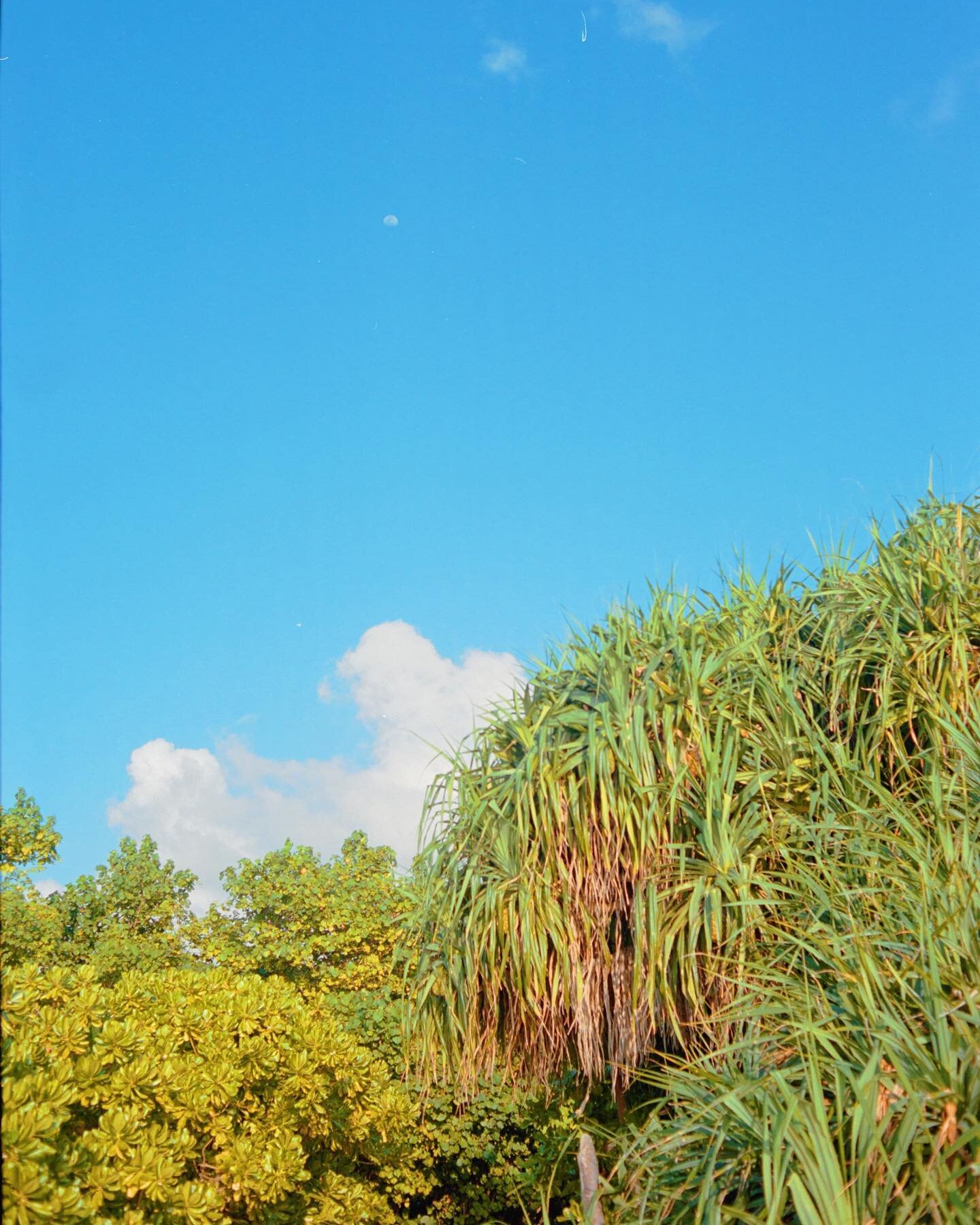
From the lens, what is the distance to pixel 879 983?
12.4 feet

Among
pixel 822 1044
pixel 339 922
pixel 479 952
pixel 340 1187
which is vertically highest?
pixel 339 922

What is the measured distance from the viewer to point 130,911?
748 inches

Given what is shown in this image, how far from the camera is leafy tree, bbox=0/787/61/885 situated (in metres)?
16.7

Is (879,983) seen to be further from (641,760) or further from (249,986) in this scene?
(249,986)

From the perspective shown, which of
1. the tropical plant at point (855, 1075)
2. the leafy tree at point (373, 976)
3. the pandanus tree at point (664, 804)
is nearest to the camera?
the tropical plant at point (855, 1075)

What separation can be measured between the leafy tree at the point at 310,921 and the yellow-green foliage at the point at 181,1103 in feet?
15.6

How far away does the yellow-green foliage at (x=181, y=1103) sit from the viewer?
5090 millimetres

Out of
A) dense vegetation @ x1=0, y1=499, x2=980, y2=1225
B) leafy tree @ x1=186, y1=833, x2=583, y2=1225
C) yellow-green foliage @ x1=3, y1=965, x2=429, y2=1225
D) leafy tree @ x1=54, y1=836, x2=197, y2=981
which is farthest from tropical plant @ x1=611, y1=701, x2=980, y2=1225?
leafy tree @ x1=54, y1=836, x2=197, y2=981

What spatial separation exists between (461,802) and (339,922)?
1070 cm

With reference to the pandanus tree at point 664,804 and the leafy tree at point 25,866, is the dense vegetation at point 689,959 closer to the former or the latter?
the pandanus tree at point 664,804

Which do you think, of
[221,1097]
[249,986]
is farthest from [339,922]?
[221,1097]

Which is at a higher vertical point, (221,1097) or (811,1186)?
(221,1097)

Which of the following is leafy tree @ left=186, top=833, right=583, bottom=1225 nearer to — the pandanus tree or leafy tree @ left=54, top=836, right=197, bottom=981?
leafy tree @ left=54, top=836, right=197, bottom=981

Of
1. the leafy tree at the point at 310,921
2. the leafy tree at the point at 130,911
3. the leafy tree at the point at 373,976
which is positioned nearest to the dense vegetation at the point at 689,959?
the leafy tree at the point at 373,976
